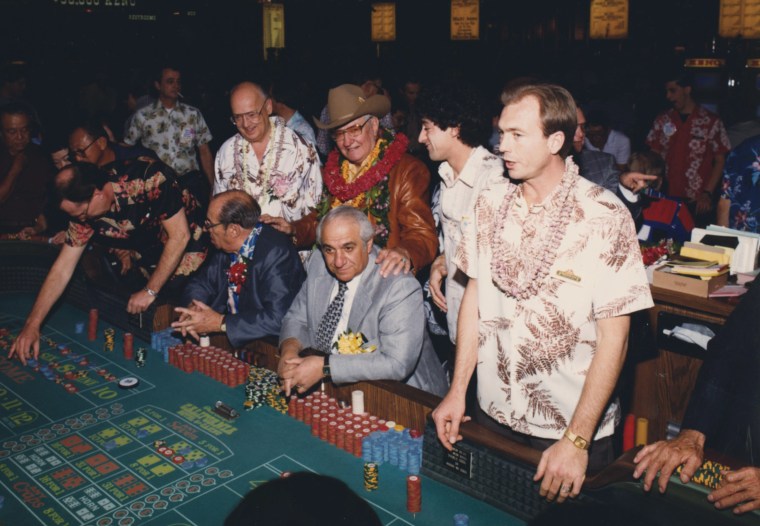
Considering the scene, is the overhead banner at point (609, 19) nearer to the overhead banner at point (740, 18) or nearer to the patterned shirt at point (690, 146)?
the overhead banner at point (740, 18)

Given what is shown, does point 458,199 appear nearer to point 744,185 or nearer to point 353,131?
point 353,131

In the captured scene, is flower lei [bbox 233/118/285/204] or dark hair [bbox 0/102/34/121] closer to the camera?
flower lei [bbox 233/118/285/204]

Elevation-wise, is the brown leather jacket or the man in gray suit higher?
the brown leather jacket

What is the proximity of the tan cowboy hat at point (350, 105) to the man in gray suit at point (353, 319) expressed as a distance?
0.81 m

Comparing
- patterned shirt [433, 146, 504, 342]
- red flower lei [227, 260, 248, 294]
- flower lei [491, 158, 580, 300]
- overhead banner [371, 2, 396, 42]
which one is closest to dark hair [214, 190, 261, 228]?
red flower lei [227, 260, 248, 294]

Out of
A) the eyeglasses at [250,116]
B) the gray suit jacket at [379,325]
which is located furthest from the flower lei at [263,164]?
the gray suit jacket at [379,325]

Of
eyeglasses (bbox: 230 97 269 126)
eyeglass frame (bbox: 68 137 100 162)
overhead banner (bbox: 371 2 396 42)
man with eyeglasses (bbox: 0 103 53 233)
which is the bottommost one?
man with eyeglasses (bbox: 0 103 53 233)

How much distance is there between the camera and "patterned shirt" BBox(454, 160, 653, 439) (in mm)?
1856

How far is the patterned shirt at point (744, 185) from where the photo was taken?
12.6ft

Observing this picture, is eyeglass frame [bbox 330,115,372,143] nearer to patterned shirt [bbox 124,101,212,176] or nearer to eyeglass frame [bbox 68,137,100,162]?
eyeglass frame [bbox 68,137,100,162]

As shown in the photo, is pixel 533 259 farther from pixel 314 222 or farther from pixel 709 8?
pixel 709 8

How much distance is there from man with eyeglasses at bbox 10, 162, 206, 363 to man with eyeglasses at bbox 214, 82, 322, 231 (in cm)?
41

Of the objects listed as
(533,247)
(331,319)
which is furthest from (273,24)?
(533,247)

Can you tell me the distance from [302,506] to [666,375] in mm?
3145
